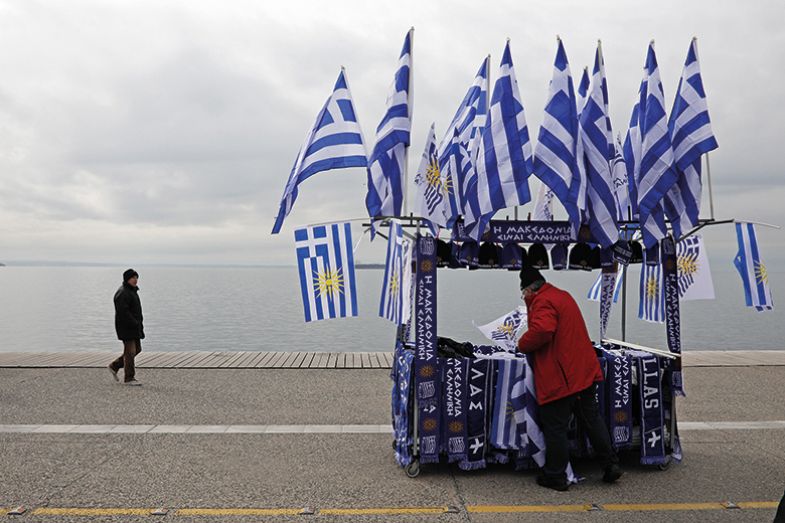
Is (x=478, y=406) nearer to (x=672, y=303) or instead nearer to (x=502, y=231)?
→ (x=502, y=231)

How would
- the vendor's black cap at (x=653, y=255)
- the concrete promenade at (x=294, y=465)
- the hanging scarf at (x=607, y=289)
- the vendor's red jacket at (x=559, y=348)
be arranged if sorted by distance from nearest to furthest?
the concrete promenade at (x=294, y=465), the vendor's red jacket at (x=559, y=348), the vendor's black cap at (x=653, y=255), the hanging scarf at (x=607, y=289)

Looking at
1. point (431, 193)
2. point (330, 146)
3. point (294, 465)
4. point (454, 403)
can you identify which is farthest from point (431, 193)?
point (294, 465)

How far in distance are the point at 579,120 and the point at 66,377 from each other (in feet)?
27.9

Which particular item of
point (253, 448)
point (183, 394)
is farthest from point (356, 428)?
point (183, 394)

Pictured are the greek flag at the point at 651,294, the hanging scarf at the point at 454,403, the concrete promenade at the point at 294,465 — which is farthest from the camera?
the greek flag at the point at 651,294

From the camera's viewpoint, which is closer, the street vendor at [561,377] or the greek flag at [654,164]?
the street vendor at [561,377]

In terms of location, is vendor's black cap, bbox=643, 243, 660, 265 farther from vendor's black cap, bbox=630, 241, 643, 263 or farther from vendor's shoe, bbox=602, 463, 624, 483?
vendor's shoe, bbox=602, 463, 624, 483

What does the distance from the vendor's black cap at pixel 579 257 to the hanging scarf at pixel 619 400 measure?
3.17 ft

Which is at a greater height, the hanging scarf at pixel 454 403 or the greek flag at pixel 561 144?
the greek flag at pixel 561 144

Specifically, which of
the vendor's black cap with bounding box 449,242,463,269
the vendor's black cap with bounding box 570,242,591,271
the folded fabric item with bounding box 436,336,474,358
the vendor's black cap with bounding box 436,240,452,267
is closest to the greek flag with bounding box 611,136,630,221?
the vendor's black cap with bounding box 570,242,591,271

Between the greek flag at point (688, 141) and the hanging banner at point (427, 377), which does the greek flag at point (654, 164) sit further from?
the hanging banner at point (427, 377)

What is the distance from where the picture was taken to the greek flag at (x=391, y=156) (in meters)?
6.15

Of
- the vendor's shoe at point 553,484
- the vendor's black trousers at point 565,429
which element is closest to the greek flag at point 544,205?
the vendor's black trousers at point 565,429

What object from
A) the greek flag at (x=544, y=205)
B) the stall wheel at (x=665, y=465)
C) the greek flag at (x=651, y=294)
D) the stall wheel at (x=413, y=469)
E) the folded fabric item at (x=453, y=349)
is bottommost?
the stall wheel at (x=665, y=465)
